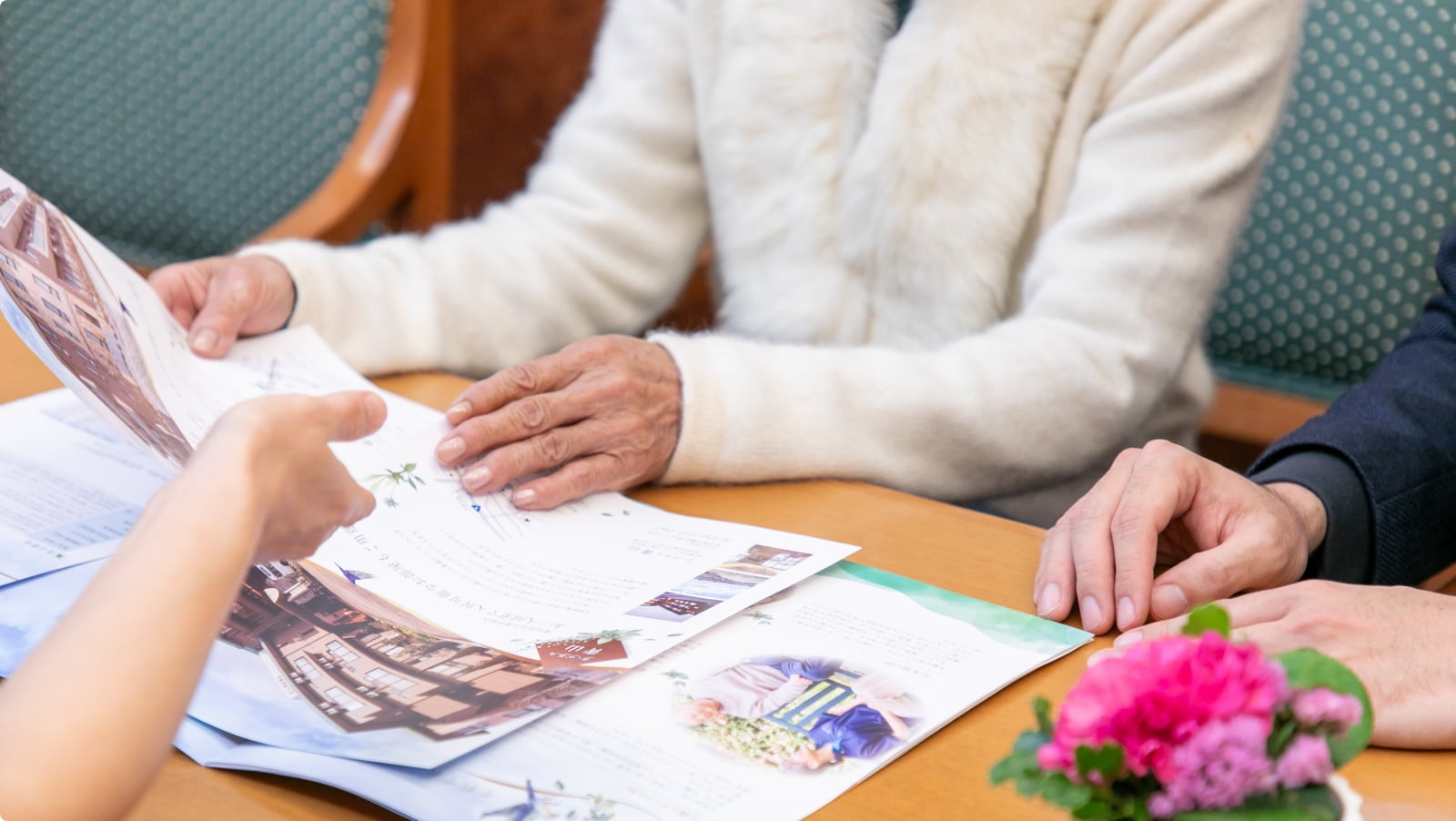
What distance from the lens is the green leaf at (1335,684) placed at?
0.27 m

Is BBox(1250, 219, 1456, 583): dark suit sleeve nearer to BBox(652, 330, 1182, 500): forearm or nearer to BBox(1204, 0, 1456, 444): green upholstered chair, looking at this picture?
BBox(652, 330, 1182, 500): forearm

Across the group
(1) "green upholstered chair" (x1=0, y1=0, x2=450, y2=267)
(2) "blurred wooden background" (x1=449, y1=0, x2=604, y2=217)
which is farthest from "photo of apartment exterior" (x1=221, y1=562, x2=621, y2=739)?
(2) "blurred wooden background" (x1=449, y1=0, x2=604, y2=217)

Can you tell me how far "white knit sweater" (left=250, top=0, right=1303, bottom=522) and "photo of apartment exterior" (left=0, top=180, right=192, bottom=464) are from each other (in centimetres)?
28

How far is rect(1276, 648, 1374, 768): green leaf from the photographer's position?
0.89ft

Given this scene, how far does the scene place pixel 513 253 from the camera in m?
1.07

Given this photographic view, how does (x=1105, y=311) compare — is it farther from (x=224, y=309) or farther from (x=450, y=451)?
(x=224, y=309)

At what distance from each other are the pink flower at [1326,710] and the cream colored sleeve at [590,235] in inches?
30.3

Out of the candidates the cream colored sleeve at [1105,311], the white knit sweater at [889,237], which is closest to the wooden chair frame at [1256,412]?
the white knit sweater at [889,237]

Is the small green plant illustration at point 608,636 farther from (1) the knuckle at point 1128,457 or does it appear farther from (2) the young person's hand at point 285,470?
(1) the knuckle at point 1128,457

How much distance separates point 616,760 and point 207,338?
0.47 m

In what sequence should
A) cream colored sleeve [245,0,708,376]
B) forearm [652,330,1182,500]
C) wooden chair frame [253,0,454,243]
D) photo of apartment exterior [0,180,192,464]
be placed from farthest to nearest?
1. wooden chair frame [253,0,454,243]
2. cream colored sleeve [245,0,708,376]
3. forearm [652,330,1182,500]
4. photo of apartment exterior [0,180,192,464]

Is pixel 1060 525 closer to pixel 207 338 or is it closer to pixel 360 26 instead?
A: pixel 207 338

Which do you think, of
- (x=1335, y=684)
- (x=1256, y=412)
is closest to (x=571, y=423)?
(x=1335, y=684)

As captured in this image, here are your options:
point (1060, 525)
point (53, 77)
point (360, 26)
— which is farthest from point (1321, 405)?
point (53, 77)
